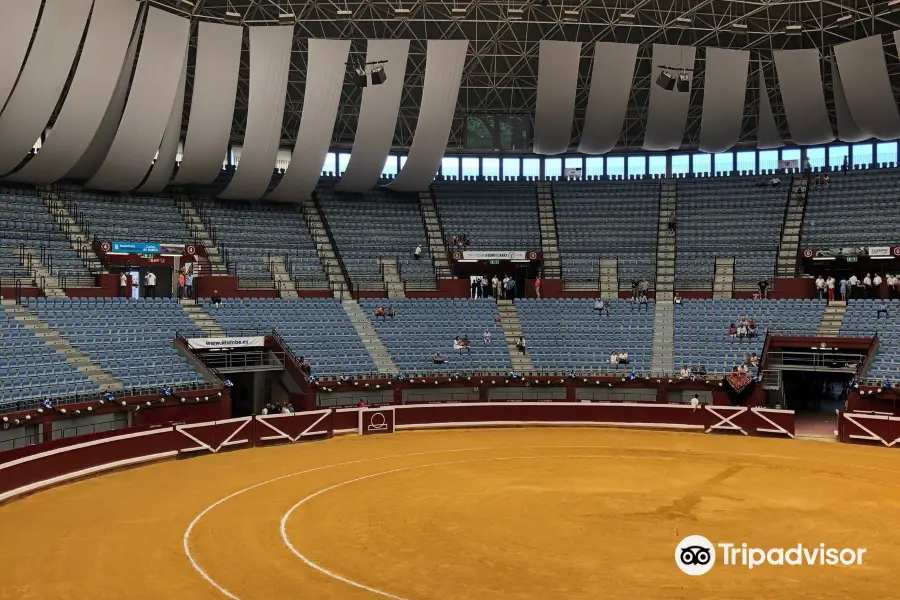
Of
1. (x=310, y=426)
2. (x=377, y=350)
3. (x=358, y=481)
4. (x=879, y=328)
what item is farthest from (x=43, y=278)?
(x=879, y=328)

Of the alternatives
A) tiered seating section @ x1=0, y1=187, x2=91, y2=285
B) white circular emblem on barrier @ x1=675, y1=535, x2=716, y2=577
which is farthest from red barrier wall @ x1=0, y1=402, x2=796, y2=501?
Answer: white circular emblem on barrier @ x1=675, y1=535, x2=716, y2=577

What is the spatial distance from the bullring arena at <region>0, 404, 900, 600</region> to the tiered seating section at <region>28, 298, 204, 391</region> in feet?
19.6

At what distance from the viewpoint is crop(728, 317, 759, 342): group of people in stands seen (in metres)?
47.3

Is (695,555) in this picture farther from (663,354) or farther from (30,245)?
(30,245)

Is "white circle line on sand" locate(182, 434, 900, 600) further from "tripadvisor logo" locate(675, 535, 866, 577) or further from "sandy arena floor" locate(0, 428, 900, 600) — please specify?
"tripadvisor logo" locate(675, 535, 866, 577)

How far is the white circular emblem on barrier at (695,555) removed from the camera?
1926 cm

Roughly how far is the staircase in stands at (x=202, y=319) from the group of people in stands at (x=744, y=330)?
26.9m

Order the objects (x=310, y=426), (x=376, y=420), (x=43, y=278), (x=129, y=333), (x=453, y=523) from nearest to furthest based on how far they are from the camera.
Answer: (x=453, y=523), (x=310, y=426), (x=376, y=420), (x=129, y=333), (x=43, y=278)

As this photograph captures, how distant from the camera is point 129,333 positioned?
42000mm

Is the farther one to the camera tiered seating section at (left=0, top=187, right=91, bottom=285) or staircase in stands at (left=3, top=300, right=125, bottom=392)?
tiered seating section at (left=0, top=187, right=91, bottom=285)

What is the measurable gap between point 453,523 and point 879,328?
103ft

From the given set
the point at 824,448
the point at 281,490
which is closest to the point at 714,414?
the point at 824,448

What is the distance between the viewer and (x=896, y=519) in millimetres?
23766

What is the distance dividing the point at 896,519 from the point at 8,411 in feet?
92.7
